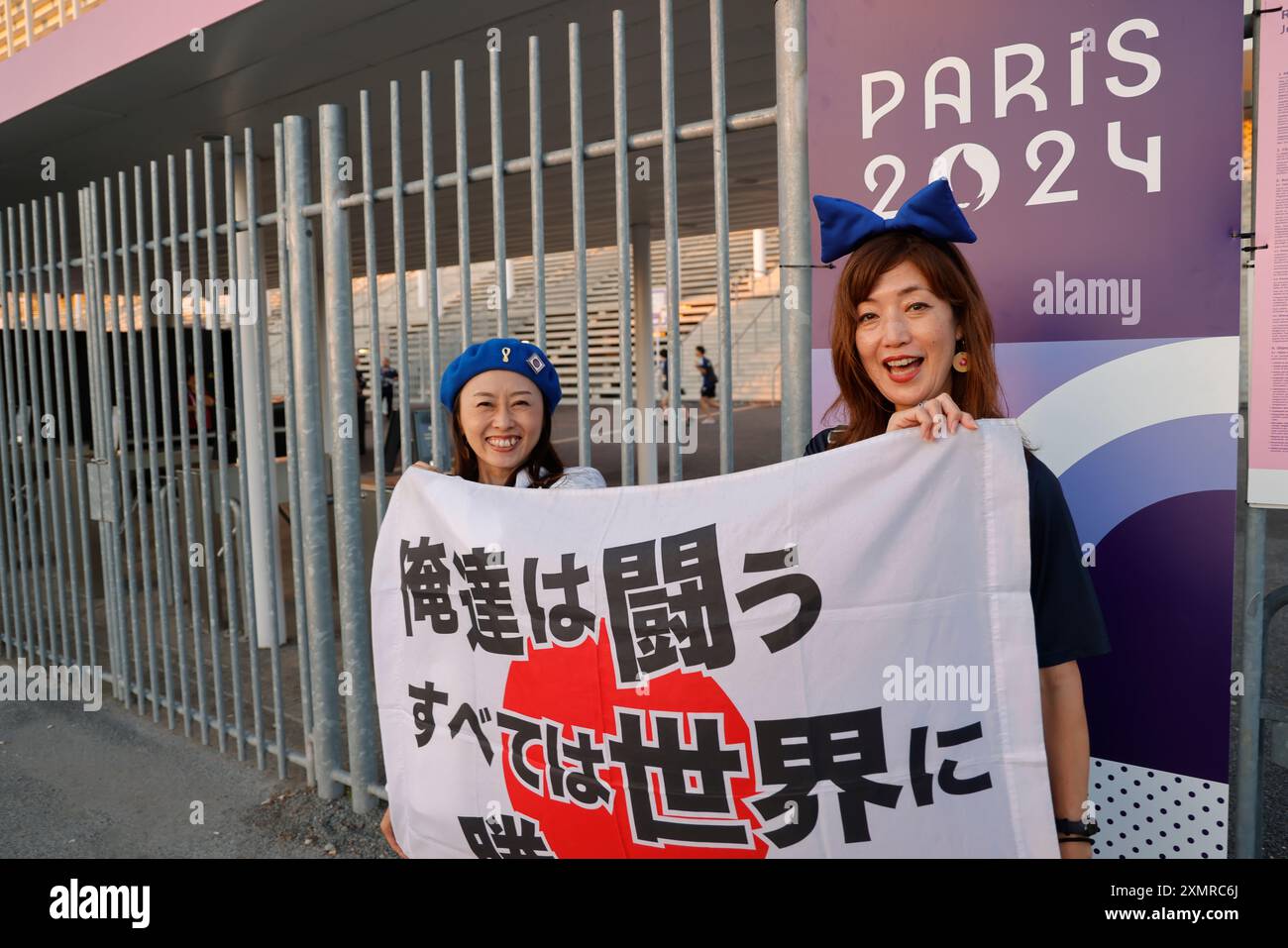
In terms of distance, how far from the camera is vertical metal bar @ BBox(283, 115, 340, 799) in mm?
4062

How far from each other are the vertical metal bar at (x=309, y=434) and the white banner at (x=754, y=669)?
6.05 ft

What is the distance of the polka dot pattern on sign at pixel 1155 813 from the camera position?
2248mm

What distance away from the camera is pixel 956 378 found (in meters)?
1.98

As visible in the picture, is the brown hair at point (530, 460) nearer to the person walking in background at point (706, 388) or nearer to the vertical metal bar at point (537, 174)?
the vertical metal bar at point (537, 174)

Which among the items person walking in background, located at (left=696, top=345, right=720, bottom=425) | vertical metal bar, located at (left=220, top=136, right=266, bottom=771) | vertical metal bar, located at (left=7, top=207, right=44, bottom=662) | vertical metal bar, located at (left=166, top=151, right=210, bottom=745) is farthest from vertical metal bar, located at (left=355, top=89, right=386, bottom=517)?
person walking in background, located at (left=696, top=345, right=720, bottom=425)

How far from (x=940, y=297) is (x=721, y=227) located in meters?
0.89

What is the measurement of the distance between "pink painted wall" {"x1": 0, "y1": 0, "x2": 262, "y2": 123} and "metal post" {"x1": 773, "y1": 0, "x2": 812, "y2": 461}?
2.92 m

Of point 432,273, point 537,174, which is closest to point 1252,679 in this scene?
point 537,174

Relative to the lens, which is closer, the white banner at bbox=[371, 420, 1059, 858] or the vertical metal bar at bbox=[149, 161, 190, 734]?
the white banner at bbox=[371, 420, 1059, 858]

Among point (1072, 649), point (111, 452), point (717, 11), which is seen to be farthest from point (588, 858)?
point (111, 452)

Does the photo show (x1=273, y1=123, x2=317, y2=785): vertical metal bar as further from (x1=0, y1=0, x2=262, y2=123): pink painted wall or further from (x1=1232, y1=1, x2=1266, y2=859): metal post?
(x1=1232, y1=1, x2=1266, y2=859): metal post
